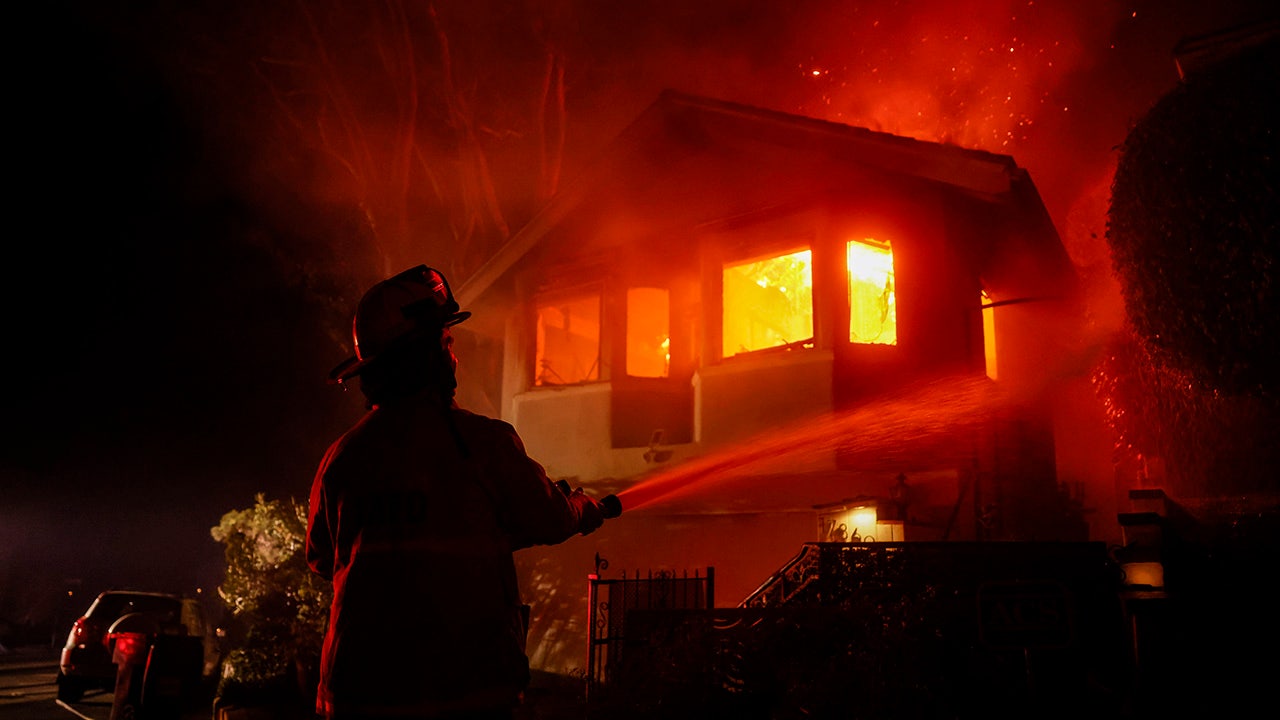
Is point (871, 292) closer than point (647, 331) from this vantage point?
Yes

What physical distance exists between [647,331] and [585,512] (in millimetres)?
11523

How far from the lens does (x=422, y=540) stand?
2.87m

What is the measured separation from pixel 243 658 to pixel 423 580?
12848mm

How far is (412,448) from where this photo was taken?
9.84 ft

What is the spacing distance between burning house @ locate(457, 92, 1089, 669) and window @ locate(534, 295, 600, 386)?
0.04 meters

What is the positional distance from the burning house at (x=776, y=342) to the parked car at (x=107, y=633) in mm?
6224

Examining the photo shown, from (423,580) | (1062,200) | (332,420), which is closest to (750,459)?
(423,580)

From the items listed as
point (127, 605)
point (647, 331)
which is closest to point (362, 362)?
point (647, 331)

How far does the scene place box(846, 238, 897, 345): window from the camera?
12484mm

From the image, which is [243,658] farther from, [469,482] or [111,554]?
[111,554]

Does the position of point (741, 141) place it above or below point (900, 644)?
above

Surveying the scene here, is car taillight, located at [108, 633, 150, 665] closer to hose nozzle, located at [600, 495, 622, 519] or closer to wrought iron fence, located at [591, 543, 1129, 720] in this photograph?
wrought iron fence, located at [591, 543, 1129, 720]

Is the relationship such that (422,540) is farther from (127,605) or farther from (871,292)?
(127,605)

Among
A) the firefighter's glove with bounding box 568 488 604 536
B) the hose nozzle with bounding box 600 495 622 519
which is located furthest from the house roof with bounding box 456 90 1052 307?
the firefighter's glove with bounding box 568 488 604 536
